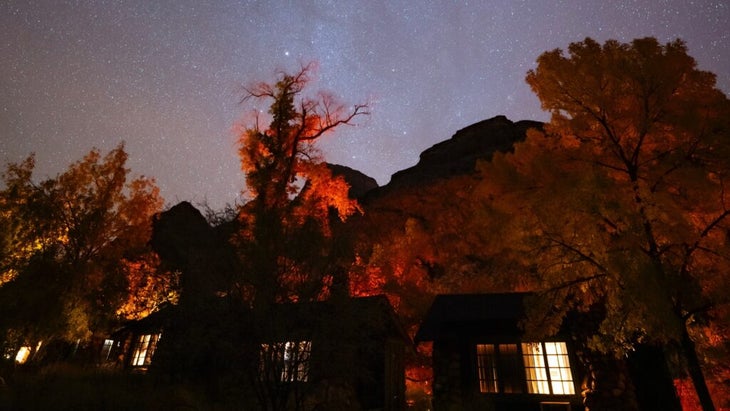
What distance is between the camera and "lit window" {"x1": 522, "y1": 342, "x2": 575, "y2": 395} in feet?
39.9

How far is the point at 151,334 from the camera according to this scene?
20.4 metres

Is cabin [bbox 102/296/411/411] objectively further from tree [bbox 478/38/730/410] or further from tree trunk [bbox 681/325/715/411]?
tree trunk [bbox 681/325/715/411]

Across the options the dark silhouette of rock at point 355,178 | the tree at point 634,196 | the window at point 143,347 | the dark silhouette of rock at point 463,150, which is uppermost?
the dark silhouette of rock at point 355,178

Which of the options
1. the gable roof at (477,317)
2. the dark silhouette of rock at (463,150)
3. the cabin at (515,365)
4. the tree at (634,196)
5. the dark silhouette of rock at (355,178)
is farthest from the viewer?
the dark silhouette of rock at (355,178)

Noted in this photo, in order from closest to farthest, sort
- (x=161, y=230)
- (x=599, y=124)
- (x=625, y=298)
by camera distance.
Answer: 1. (x=625, y=298)
2. (x=599, y=124)
3. (x=161, y=230)

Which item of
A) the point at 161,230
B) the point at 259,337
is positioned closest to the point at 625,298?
the point at 259,337

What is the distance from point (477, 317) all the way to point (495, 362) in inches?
65.7

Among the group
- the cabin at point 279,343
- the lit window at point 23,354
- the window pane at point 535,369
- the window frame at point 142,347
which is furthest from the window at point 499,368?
the lit window at point 23,354

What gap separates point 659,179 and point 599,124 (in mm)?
2317

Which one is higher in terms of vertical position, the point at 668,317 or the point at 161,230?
the point at 161,230

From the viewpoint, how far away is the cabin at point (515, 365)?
11.4 m

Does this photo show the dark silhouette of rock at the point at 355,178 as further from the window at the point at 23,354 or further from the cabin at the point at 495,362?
the cabin at the point at 495,362

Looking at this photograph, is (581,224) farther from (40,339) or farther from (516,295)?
(40,339)

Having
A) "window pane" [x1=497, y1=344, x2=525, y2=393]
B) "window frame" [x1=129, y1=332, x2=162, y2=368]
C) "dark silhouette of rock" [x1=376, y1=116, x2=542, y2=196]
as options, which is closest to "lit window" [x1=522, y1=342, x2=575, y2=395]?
"window pane" [x1=497, y1=344, x2=525, y2=393]
